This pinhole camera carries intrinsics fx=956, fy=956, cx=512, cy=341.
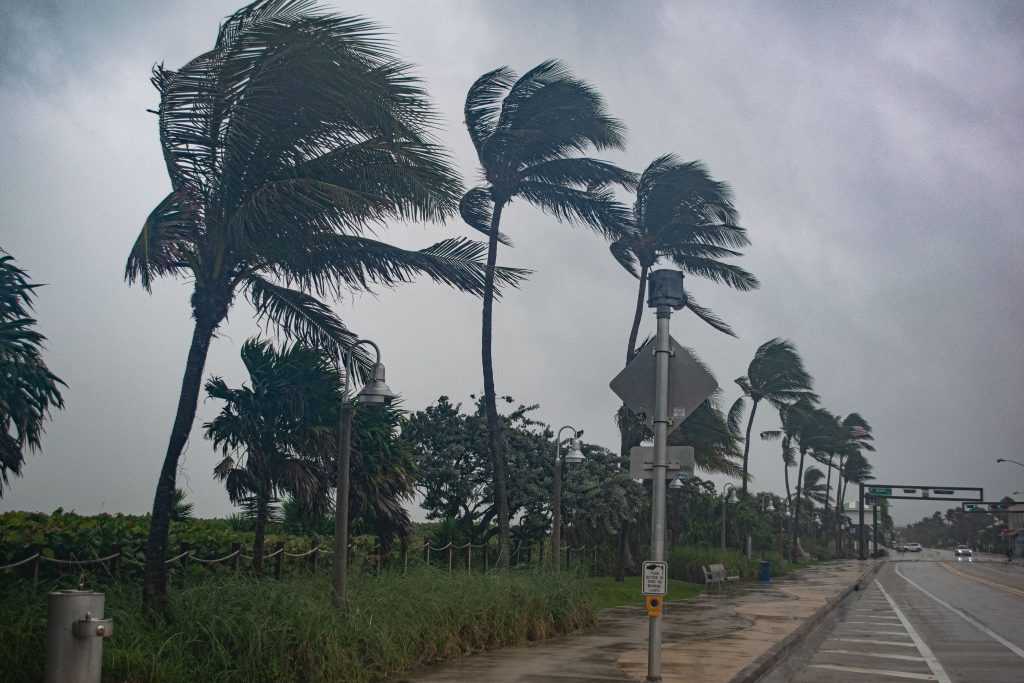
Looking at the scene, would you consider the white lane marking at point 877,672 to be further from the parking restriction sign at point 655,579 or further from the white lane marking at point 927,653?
the parking restriction sign at point 655,579

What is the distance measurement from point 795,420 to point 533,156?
4748cm

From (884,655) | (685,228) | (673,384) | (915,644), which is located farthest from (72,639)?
(685,228)

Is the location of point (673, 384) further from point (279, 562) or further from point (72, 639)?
point (279, 562)

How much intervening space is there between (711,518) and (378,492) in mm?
33064

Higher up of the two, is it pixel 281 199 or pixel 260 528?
pixel 281 199

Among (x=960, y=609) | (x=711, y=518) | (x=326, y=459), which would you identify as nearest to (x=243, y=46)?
(x=326, y=459)

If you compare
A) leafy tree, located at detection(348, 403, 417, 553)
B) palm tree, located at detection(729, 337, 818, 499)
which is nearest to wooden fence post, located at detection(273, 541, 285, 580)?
leafy tree, located at detection(348, 403, 417, 553)

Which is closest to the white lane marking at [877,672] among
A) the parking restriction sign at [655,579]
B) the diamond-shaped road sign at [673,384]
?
the parking restriction sign at [655,579]

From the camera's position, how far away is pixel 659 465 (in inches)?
359

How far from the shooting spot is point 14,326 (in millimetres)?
11438

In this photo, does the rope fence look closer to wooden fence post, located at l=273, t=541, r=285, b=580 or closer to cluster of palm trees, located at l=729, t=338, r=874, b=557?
wooden fence post, located at l=273, t=541, r=285, b=580

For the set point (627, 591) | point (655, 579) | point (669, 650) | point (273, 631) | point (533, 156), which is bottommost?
point (627, 591)

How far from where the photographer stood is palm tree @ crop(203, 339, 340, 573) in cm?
1512

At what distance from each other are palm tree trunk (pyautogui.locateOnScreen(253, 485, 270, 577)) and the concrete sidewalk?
3.80 m
